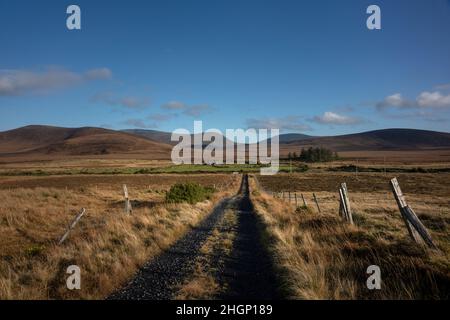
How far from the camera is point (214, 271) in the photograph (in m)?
8.48

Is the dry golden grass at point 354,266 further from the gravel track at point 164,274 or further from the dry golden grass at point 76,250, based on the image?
the dry golden grass at point 76,250

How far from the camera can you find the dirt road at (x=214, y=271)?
7027mm

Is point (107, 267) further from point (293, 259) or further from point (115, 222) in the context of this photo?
point (115, 222)

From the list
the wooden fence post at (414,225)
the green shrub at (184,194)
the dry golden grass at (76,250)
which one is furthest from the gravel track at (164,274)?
the green shrub at (184,194)

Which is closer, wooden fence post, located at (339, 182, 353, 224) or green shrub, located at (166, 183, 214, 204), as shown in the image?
wooden fence post, located at (339, 182, 353, 224)

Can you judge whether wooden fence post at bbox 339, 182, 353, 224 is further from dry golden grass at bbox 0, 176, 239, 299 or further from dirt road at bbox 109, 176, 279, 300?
dry golden grass at bbox 0, 176, 239, 299

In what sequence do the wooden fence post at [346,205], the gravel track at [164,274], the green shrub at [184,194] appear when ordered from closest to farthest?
the gravel track at [164,274]
the wooden fence post at [346,205]
the green shrub at [184,194]

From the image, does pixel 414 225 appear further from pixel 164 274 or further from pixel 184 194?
pixel 184 194

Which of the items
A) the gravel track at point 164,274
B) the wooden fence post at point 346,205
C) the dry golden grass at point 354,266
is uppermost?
the wooden fence post at point 346,205

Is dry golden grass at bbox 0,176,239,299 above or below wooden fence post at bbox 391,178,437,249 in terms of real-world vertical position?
below

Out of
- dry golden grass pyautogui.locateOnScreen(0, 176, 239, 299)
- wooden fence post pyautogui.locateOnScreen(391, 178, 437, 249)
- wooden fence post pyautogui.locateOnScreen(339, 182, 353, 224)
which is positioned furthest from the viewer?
wooden fence post pyautogui.locateOnScreen(339, 182, 353, 224)

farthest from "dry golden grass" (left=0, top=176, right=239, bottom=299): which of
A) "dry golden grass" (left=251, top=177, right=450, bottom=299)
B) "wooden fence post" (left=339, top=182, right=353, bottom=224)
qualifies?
"wooden fence post" (left=339, top=182, right=353, bottom=224)

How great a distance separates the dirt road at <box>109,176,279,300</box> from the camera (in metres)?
7.03
